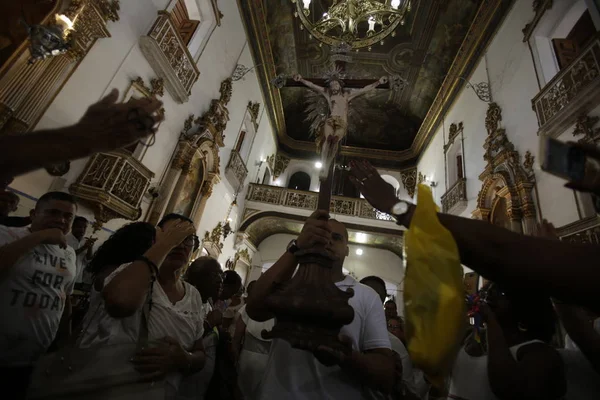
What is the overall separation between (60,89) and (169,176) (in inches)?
108

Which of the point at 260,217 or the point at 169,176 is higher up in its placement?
the point at 260,217

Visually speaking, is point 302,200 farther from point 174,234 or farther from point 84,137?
point 84,137

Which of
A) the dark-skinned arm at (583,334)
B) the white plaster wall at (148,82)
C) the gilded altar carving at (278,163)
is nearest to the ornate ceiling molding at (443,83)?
the white plaster wall at (148,82)

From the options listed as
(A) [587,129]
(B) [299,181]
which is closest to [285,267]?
(A) [587,129]

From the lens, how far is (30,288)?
5.07ft

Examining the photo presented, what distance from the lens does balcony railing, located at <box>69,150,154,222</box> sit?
4441mm

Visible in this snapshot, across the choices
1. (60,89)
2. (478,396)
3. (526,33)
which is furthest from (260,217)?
(478,396)

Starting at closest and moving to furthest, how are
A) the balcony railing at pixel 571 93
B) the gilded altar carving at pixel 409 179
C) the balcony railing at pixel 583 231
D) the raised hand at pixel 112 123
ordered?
the raised hand at pixel 112 123 → the balcony railing at pixel 583 231 → the balcony railing at pixel 571 93 → the gilded altar carving at pixel 409 179

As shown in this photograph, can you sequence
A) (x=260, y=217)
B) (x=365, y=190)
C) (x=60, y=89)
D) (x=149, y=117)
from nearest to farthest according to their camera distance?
(x=149, y=117)
(x=365, y=190)
(x=60, y=89)
(x=260, y=217)

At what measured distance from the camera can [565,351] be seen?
146cm

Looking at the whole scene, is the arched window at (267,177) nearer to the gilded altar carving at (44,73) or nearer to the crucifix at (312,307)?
the gilded altar carving at (44,73)

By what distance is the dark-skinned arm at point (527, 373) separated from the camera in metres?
1.20

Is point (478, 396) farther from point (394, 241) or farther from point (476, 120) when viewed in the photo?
point (394, 241)

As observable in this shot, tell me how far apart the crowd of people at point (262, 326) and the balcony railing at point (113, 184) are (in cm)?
309
